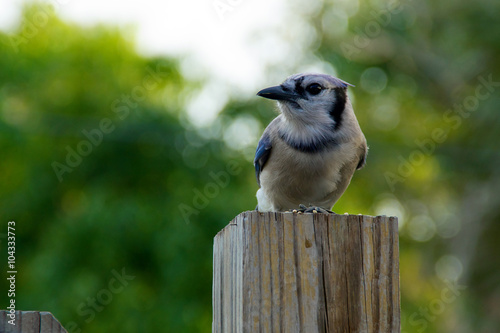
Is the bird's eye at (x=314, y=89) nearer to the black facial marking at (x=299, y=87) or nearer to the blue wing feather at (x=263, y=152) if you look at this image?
the black facial marking at (x=299, y=87)

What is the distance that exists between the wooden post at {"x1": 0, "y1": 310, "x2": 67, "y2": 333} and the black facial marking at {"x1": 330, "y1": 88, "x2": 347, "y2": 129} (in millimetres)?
2486

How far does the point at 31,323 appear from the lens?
6.06 feet

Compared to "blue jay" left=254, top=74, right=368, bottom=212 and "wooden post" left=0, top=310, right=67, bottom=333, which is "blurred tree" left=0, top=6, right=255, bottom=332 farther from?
"wooden post" left=0, top=310, right=67, bottom=333

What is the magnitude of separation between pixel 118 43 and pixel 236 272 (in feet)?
40.9

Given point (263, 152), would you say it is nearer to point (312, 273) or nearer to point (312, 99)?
point (312, 99)

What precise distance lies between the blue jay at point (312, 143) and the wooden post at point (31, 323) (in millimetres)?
2140

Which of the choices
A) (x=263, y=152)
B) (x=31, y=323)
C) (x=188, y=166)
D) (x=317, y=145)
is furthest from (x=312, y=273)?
(x=188, y=166)

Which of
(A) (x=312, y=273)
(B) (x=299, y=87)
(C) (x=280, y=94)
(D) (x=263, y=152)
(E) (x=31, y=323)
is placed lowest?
(E) (x=31, y=323)

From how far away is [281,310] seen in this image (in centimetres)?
176

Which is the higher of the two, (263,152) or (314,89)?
(314,89)

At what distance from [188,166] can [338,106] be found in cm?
731

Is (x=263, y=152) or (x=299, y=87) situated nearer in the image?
(x=299, y=87)

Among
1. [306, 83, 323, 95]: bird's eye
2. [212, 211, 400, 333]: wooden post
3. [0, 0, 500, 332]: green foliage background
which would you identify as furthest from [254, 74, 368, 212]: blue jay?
[0, 0, 500, 332]: green foliage background

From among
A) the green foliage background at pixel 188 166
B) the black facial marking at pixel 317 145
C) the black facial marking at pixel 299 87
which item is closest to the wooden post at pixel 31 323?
the black facial marking at pixel 317 145
